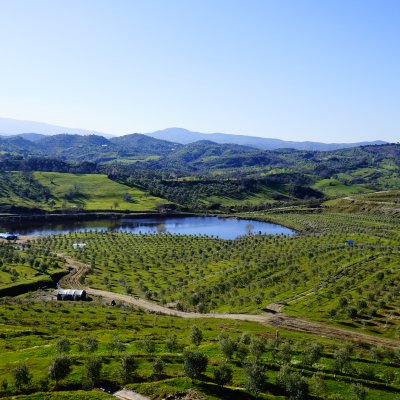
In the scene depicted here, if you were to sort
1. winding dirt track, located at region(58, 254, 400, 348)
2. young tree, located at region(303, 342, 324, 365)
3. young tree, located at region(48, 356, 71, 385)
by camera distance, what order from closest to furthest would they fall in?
young tree, located at region(48, 356, 71, 385), young tree, located at region(303, 342, 324, 365), winding dirt track, located at region(58, 254, 400, 348)

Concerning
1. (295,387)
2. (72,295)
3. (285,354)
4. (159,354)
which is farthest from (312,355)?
(72,295)

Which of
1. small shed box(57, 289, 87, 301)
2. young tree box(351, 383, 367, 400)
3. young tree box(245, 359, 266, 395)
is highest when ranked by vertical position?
young tree box(245, 359, 266, 395)

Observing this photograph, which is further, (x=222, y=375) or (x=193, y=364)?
(x=193, y=364)

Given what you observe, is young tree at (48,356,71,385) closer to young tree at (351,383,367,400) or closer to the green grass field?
the green grass field

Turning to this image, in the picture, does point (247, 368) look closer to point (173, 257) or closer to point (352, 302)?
point (352, 302)

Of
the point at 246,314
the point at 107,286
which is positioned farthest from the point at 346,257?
the point at 107,286

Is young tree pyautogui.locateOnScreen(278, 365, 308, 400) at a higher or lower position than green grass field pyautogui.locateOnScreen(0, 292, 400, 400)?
higher


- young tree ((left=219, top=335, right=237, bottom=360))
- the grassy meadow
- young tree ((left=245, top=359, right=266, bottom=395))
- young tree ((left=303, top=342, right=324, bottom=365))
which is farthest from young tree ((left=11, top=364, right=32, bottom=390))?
young tree ((left=303, top=342, right=324, bottom=365))

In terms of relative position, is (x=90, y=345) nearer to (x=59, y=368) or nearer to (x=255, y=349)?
(x=59, y=368)
